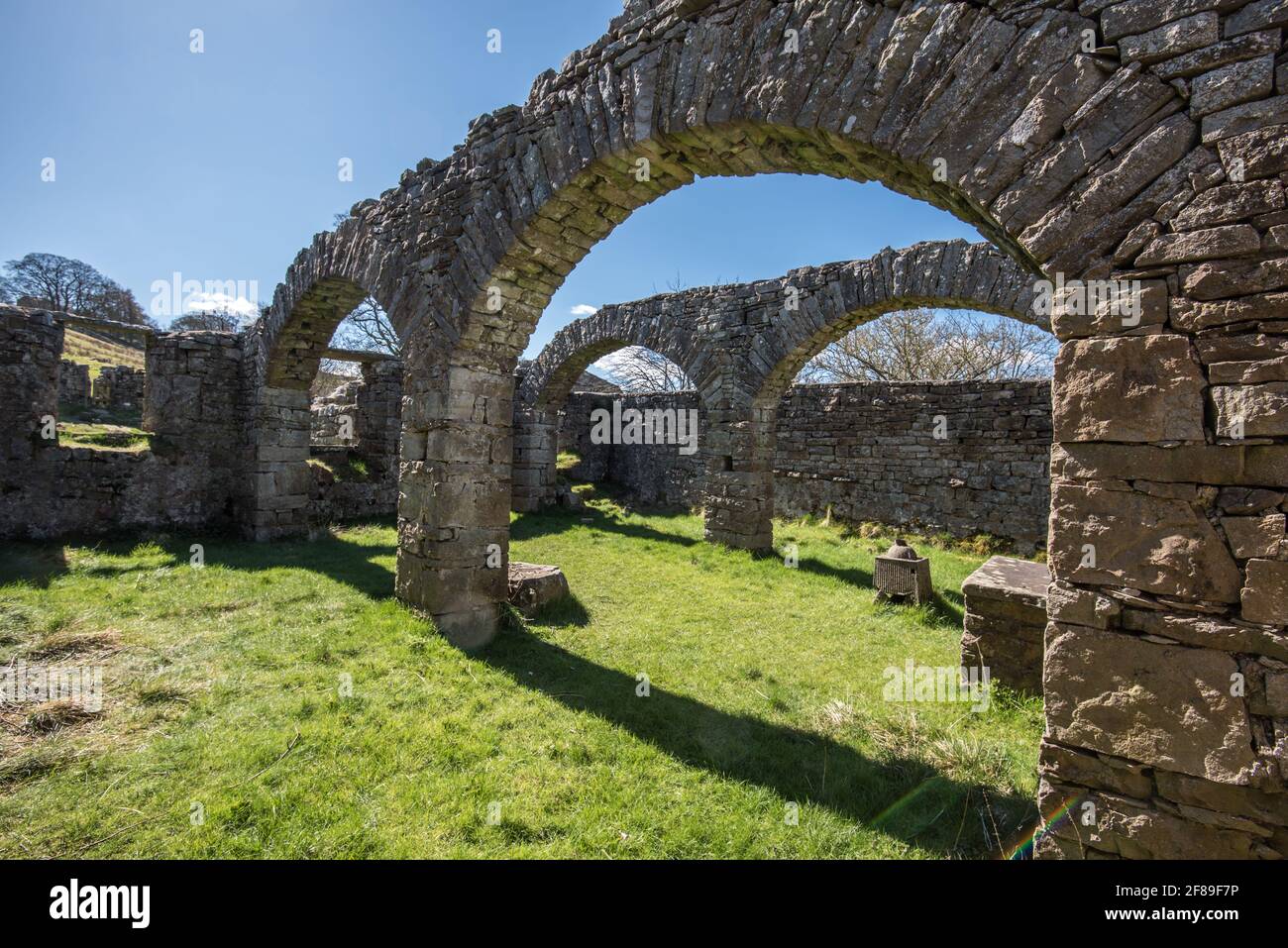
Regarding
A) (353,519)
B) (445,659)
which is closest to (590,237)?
(445,659)

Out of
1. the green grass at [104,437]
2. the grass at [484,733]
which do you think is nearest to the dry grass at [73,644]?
the grass at [484,733]

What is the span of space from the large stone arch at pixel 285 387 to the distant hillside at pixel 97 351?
12411mm

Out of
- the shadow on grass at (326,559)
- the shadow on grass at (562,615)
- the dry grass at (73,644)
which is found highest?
the shadow on grass at (326,559)

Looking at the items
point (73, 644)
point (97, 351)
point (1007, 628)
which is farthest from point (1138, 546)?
point (97, 351)

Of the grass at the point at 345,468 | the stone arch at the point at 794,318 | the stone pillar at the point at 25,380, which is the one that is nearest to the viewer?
the stone arch at the point at 794,318

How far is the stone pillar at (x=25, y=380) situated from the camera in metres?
8.18

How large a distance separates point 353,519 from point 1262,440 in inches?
485

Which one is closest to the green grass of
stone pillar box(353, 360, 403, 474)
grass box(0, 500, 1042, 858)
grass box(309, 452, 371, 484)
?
grass box(309, 452, 371, 484)

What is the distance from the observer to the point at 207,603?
6156 mm

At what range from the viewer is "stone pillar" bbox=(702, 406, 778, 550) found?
985 centimetres

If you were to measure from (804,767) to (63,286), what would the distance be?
3491 centimetres

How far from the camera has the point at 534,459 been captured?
1380 cm

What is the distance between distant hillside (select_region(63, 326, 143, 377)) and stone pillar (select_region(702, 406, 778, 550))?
62.4ft

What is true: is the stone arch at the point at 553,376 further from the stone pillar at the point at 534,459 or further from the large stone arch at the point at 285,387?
the large stone arch at the point at 285,387
